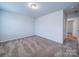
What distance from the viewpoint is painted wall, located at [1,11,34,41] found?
1.00m

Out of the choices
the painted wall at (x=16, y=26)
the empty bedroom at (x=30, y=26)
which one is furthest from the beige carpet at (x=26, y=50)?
the painted wall at (x=16, y=26)

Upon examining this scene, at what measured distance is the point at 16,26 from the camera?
3.29 feet

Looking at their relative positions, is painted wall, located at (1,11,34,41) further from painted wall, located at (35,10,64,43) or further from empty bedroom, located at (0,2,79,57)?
→ painted wall, located at (35,10,64,43)

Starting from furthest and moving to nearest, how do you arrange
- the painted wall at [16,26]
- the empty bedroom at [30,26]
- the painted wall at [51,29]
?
the painted wall at [51,29] → the painted wall at [16,26] → the empty bedroom at [30,26]

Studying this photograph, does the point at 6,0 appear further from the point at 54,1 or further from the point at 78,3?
the point at 78,3

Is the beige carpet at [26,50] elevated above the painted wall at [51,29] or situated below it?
below

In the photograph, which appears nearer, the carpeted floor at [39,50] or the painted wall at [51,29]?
the carpeted floor at [39,50]

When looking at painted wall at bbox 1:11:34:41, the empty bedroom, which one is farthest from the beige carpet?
painted wall at bbox 1:11:34:41

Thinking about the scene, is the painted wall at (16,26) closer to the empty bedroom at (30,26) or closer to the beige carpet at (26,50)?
the empty bedroom at (30,26)

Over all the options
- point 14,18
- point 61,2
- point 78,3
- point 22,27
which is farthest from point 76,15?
point 14,18

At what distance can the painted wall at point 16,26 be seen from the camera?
996 mm

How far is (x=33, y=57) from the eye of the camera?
92 centimetres

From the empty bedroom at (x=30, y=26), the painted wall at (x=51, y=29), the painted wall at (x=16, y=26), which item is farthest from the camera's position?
the painted wall at (x=51, y=29)

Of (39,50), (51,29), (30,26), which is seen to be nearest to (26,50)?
(39,50)
